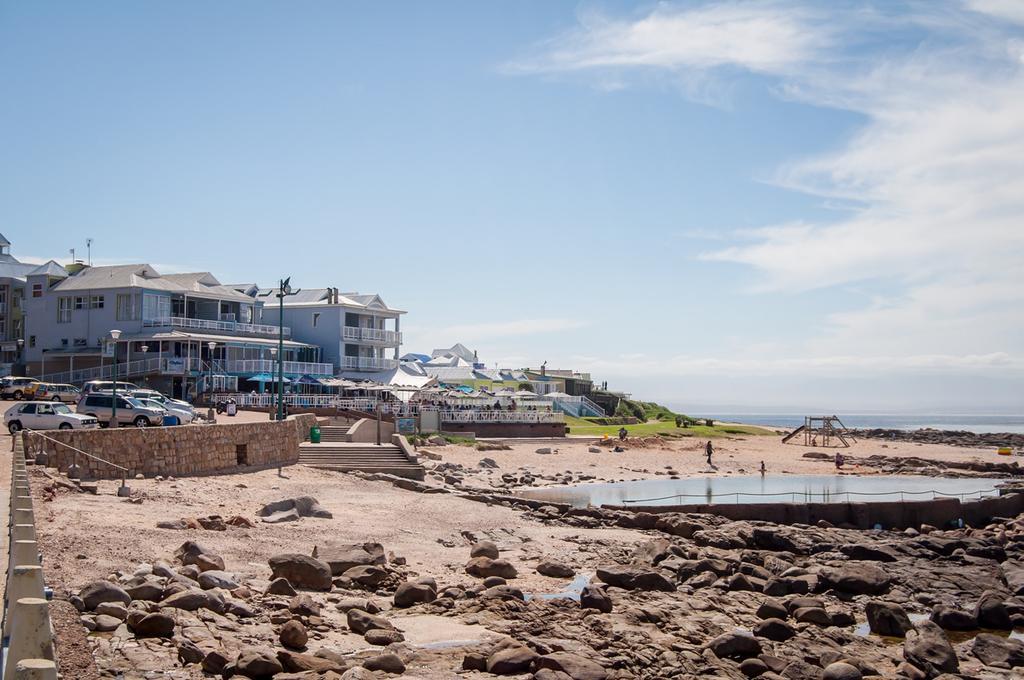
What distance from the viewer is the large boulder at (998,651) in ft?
55.8

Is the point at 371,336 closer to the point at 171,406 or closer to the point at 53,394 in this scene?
the point at 53,394

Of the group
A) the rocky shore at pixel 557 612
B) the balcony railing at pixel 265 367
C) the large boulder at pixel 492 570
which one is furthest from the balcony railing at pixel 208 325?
the large boulder at pixel 492 570

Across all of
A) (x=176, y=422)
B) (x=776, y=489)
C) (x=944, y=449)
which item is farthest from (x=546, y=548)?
(x=944, y=449)

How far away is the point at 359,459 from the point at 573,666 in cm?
2521

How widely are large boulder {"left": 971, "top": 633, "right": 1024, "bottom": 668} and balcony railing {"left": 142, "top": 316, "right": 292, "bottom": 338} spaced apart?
54.5 m

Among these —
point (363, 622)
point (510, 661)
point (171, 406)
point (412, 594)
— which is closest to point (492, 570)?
point (412, 594)

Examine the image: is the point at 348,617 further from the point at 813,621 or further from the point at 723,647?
the point at 813,621

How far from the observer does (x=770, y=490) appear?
44.7 m

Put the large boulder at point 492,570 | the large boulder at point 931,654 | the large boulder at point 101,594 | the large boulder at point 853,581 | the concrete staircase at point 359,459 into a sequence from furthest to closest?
the concrete staircase at point 359,459 < the large boulder at point 853,581 < the large boulder at point 492,570 < the large boulder at point 931,654 < the large boulder at point 101,594

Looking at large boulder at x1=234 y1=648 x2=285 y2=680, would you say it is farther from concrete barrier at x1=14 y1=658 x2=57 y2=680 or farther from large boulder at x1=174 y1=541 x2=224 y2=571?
concrete barrier at x1=14 y1=658 x2=57 y2=680

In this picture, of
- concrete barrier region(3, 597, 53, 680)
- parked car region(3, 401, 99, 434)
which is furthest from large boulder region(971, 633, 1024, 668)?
parked car region(3, 401, 99, 434)

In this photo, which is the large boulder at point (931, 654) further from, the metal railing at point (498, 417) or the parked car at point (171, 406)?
the metal railing at point (498, 417)

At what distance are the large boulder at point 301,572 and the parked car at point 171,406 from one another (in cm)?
2285

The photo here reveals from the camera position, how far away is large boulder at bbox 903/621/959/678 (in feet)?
52.9
